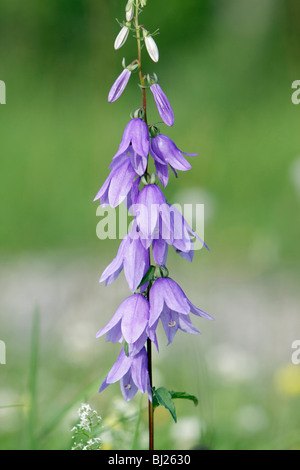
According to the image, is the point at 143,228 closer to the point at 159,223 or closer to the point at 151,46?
the point at 159,223

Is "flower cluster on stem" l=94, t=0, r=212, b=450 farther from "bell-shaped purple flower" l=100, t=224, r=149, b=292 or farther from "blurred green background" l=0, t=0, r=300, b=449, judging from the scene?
"blurred green background" l=0, t=0, r=300, b=449

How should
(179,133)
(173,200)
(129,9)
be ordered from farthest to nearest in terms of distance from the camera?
(179,133), (173,200), (129,9)

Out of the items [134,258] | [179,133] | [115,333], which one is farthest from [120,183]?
[179,133]

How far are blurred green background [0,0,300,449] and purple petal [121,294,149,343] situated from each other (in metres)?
0.38

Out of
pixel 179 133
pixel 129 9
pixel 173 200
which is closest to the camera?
pixel 129 9

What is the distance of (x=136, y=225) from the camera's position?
86 centimetres

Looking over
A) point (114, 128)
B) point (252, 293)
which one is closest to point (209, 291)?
point (252, 293)

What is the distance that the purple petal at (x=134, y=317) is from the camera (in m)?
0.84

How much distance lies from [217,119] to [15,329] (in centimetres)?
236

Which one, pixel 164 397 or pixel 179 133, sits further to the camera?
pixel 179 133

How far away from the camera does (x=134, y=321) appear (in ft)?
2.79

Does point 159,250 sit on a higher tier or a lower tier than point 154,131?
lower

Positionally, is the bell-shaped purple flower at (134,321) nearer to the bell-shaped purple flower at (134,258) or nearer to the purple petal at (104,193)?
the bell-shaped purple flower at (134,258)

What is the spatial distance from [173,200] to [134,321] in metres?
2.45
